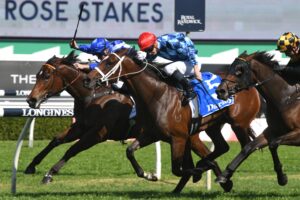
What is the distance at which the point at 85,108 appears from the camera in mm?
10031

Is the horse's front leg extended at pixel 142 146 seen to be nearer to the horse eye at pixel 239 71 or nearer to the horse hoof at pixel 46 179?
the horse hoof at pixel 46 179

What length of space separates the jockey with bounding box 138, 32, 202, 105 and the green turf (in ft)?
3.66

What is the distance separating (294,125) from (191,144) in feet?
4.30

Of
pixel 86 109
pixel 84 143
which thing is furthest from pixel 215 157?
pixel 86 109

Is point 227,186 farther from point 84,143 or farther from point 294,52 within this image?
point 84,143

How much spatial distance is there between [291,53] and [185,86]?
1.07 metres

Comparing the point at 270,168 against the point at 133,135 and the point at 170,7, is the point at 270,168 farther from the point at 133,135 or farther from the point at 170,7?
the point at 170,7

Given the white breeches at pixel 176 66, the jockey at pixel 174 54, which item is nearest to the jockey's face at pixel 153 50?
the jockey at pixel 174 54

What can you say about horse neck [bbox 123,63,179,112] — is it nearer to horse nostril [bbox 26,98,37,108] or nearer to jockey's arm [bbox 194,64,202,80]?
jockey's arm [bbox 194,64,202,80]

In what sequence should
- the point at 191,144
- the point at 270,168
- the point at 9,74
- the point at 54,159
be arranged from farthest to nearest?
the point at 9,74, the point at 54,159, the point at 270,168, the point at 191,144

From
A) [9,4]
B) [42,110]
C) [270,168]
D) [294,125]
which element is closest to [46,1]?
[9,4]

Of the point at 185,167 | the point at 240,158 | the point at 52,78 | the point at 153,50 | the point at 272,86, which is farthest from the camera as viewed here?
the point at 52,78

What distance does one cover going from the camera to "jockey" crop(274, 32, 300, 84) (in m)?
8.27

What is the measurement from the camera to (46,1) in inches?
899
